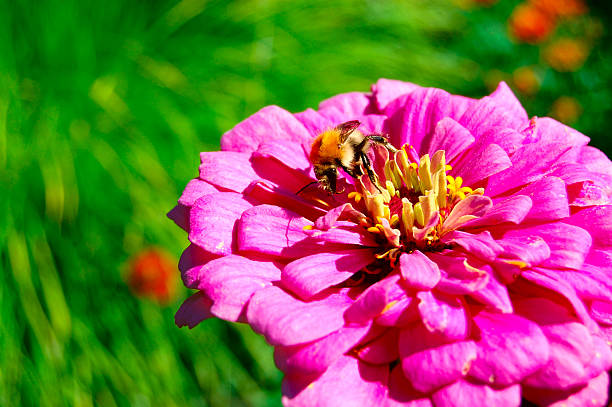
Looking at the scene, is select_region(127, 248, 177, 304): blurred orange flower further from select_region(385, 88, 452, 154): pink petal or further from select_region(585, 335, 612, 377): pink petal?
select_region(585, 335, 612, 377): pink petal

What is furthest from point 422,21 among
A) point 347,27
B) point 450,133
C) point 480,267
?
point 480,267

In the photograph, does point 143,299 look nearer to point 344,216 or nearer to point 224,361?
point 224,361

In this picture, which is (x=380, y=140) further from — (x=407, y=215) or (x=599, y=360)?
(x=599, y=360)

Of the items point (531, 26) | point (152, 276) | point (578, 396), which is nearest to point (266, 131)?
point (578, 396)

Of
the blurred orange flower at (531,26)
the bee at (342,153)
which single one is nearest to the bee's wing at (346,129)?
the bee at (342,153)

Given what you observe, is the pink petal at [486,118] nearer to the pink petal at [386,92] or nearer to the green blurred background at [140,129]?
the pink petal at [386,92]

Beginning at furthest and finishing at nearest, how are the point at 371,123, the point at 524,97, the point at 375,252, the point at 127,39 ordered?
the point at 127,39, the point at 524,97, the point at 371,123, the point at 375,252
